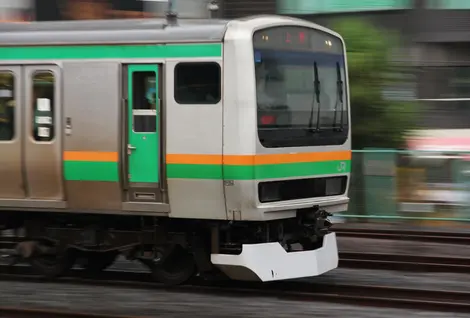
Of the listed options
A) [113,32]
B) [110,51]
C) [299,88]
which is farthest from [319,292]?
[113,32]

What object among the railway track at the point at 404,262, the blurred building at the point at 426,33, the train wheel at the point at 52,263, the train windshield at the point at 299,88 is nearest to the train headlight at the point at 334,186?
the train windshield at the point at 299,88

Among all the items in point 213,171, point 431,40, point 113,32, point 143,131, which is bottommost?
point 213,171

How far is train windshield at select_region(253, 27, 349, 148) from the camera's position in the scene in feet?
28.3

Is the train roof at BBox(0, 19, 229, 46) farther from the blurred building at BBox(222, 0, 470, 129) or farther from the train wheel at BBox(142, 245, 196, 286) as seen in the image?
the blurred building at BBox(222, 0, 470, 129)

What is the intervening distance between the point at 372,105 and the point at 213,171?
8.40 m

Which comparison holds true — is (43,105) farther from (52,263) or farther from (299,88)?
(299,88)

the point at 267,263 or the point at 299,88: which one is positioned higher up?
the point at 299,88

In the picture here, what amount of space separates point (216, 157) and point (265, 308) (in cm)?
159

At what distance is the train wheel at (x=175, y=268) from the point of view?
945 cm

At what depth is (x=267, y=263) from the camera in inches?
343

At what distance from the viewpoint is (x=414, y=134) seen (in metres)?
16.9

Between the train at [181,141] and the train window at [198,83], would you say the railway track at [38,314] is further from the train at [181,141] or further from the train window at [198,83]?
the train window at [198,83]

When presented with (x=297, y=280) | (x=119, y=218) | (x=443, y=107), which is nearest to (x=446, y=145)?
(x=443, y=107)

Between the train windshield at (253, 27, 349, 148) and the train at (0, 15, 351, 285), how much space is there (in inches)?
0.7
